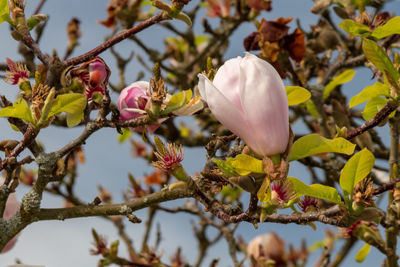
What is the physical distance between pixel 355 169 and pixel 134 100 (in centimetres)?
71

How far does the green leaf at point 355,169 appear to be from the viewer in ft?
4.03

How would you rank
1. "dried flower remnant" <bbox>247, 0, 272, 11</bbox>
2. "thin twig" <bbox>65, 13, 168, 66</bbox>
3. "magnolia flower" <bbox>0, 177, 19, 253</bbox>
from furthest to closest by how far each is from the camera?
"dried flower remnant" <bbox>247, 0, 272, 11</bbox>, "magnolia flower" <bbox>0, 177, 19, 253</bbox>, "thin twig" <bbox>65, 13, 168, 66</bbox>

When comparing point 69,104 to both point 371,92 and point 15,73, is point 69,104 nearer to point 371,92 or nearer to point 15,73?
point 15,73

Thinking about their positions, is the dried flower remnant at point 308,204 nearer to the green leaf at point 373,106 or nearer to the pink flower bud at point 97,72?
the green leaf at point 373,106

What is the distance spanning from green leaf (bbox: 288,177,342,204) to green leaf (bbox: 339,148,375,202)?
30 mm

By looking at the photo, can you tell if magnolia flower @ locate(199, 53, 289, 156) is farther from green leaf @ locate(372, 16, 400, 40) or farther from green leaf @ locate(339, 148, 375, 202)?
green leaf @ locate(372, 16, 400, 40)

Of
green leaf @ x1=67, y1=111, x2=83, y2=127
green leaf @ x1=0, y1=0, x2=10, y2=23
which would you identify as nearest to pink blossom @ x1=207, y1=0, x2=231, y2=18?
green leaf @ x1=0, y1=0, x2=10, y2=23

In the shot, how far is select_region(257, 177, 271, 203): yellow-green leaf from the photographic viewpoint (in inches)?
44.9

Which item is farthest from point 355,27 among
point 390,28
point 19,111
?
point 19,111

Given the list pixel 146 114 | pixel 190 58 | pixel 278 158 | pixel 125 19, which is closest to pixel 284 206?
pixel 278 158

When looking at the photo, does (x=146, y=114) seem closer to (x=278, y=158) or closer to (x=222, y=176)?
(x=222, y=176)

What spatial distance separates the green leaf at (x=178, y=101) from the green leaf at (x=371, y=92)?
1.84 ft

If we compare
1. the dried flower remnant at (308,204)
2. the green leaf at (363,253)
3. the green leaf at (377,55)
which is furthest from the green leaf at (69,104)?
the green leaf at (363,253)

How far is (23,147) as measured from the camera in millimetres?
1497
